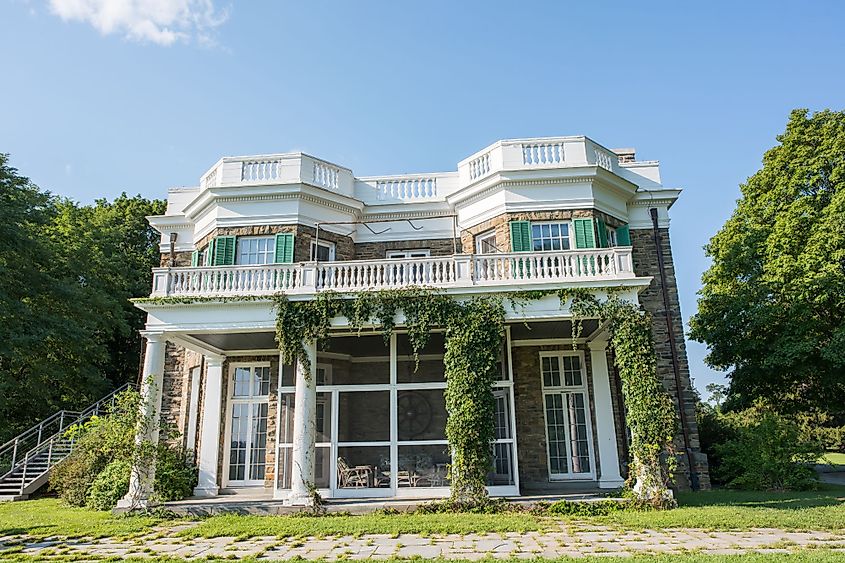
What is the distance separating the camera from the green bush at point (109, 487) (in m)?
12.4

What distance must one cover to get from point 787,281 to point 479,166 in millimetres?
9155

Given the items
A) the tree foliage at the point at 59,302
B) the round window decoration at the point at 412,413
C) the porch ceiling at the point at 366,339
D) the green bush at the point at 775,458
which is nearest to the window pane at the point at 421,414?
the round window decoration at the point at 412,413

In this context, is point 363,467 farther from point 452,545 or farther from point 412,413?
point 452,545

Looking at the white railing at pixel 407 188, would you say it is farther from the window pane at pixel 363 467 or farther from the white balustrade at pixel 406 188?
the window pane at pixel 363 467

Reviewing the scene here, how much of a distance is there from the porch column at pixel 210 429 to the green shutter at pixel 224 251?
2500 millimetres

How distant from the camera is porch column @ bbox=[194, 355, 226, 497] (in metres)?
14.3

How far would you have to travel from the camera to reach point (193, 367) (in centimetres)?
1584

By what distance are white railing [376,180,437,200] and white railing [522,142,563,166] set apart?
268 cm

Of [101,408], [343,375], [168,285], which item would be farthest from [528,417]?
[101,408]

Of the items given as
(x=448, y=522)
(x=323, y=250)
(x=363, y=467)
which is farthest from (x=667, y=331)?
(x=323, y=250)

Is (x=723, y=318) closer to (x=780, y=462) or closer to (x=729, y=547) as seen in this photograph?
(x=780, y=462)

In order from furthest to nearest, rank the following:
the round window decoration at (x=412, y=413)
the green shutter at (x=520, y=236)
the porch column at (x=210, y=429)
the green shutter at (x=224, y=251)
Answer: the green shutter at (x=224, y=251)
the porch column at (x=210, y=429)
the green shutter at (x=520, y=236)
the round window decoration at (x=412, y=413)

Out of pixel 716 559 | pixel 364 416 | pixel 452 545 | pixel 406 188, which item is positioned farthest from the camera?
pixel 406 188

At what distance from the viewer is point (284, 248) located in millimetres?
14758
